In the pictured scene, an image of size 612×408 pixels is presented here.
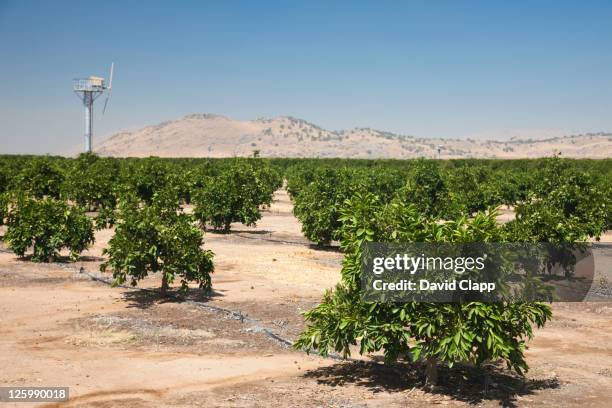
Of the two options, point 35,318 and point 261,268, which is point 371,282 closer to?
point 35,318

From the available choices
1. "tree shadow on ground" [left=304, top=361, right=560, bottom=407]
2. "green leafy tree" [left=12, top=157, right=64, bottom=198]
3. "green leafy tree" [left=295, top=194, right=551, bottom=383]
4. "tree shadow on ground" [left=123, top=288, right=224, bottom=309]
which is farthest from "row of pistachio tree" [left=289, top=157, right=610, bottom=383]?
"green leafy tree" [left=12, top=157, right=64, bottom=198]

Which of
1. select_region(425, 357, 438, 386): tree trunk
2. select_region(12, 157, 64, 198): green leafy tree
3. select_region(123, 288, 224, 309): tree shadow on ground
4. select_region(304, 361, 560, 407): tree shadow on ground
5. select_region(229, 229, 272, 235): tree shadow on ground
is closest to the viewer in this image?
select_region(304, 361, 560, 407): tree shadow on ground

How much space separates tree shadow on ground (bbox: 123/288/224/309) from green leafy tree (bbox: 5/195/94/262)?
5260 millimetres

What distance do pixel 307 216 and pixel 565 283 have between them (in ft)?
39.4

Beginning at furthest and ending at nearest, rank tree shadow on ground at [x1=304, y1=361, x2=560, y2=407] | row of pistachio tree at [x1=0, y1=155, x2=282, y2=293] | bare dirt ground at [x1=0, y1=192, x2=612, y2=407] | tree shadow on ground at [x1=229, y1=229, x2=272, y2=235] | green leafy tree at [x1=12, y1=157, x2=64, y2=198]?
green leafy tree at [x1=12, y1=157, x2=64, y2=198], tree shadow on ground at [x1=229, y1=229, x2=272, y2=235], row of pistachio tree at [x1=0, y1=155, x2=282, y2=293], tree shadow on ground at [x1=304, y1=361, x2=560, y2=407], bare dirt ground at [x1=0, y1=192, x2=612, y2=407]

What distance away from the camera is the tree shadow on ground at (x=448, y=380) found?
35.9 feet

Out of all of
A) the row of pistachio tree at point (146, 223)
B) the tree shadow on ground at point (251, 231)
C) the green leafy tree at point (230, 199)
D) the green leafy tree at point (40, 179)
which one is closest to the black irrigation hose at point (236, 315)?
the row of pistachio tree at point (146, 223)

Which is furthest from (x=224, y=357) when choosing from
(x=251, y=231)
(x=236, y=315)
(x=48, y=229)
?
(x=251, y=231)

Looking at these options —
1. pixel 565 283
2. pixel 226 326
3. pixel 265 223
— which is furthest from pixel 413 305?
pixel 265 223

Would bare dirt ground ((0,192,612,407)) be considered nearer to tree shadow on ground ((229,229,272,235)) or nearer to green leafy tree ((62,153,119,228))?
tree shadow on ground ((229,229,272,235))

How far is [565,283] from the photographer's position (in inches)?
877

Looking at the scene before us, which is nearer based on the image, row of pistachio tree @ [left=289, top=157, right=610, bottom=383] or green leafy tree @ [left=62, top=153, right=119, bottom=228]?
row of pistachio tree @ [left=289, top=157, right=610, bottom=383]

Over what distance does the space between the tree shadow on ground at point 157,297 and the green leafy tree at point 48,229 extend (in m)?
5.26

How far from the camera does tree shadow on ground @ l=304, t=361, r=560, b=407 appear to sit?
35.9 ft
